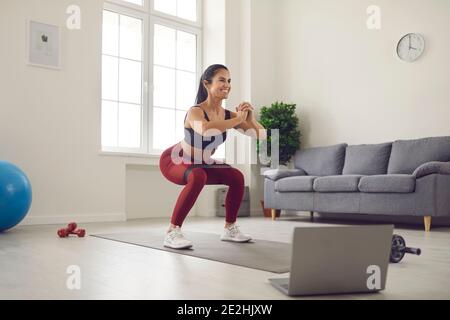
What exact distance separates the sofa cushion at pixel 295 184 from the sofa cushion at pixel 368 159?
0.50 meters

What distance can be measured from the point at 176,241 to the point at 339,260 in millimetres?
1306

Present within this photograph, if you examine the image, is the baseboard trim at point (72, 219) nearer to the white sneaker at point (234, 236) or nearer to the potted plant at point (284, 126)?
the potted plant at point (284, 126)

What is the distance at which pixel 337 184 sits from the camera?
437 cm

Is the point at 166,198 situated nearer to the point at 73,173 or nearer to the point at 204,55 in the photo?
the point at 73,173

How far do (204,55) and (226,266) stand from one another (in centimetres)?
442

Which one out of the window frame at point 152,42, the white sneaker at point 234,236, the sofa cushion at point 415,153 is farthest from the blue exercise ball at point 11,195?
the sofa cushion at point 415,153

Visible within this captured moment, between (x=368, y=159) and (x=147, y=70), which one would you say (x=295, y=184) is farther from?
(x=147, y=70)

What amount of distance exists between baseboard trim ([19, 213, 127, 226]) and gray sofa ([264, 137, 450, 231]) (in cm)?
166

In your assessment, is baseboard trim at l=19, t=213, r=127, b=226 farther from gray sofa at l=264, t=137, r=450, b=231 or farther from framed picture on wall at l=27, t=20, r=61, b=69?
gray sofa at l=264, t=137, r=450, b=231

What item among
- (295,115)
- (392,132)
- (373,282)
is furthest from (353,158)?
(373,282)

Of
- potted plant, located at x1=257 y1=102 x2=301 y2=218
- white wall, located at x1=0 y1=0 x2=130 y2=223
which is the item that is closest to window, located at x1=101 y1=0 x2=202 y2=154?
white wall, located at x1=0 y1=0 x2=130 y2=223

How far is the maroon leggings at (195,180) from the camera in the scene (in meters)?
2.57

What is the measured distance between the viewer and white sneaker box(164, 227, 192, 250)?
257 cm

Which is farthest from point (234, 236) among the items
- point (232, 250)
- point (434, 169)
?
point (434, 169)
